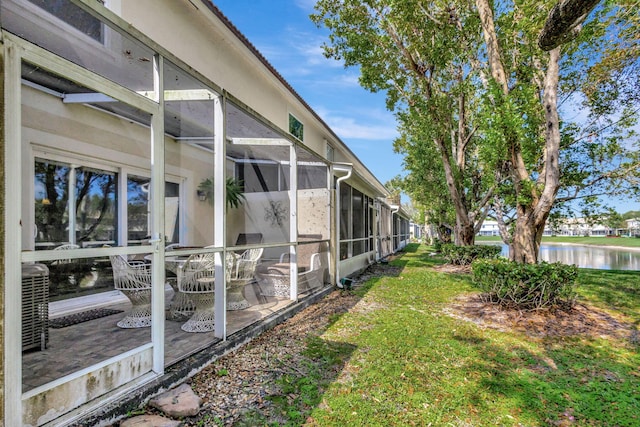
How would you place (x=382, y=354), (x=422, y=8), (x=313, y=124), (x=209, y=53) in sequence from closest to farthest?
(x=382, y=354)
(x=209, y=53)
(x=422, y=8)
(x=313, y=124)

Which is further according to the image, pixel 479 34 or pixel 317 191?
pixel 479 34

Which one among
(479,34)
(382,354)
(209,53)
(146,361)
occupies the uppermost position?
(479,34)

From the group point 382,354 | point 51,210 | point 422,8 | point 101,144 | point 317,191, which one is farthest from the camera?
point 422,8

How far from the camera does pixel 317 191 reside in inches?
306

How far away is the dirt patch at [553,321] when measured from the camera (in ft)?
16.7

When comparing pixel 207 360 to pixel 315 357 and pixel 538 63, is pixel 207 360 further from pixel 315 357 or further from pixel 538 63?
pixel 538 63

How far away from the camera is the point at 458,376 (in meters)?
3.61

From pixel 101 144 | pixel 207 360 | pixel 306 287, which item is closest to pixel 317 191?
pixel 306 287

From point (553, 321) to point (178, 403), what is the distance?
5.68 metres

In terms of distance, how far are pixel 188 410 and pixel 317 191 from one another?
18.3ft

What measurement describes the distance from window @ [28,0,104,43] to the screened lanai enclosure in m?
0.02

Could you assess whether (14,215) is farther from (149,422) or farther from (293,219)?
(293,219)

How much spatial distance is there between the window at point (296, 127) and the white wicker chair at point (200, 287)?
692 cm

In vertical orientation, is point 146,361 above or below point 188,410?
above
